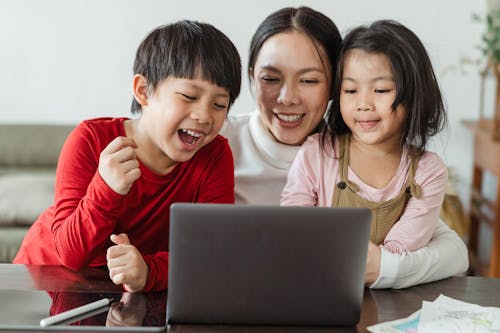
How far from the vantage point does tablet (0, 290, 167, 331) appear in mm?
1104

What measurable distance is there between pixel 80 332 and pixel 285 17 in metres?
1.01

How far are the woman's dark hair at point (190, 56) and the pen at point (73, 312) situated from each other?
19.2 inches

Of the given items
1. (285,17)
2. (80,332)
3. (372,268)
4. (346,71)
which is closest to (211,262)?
(80,332)

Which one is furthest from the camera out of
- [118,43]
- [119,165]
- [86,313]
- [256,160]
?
[118,43]

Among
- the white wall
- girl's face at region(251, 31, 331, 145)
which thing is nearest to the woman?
girl's face at region(251, 31, 331, 145)

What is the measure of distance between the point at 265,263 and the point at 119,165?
1.24 ft

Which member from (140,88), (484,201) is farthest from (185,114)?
(484,201)

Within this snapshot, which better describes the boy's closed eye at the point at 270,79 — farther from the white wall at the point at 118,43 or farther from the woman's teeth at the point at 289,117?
the white wall at the point at 118,43

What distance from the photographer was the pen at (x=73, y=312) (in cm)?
110

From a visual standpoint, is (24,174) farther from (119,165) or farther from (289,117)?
(119,165)

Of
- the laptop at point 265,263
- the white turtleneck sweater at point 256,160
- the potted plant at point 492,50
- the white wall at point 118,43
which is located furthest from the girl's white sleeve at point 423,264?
the white wall at point 118,43

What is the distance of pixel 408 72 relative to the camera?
1523 mm

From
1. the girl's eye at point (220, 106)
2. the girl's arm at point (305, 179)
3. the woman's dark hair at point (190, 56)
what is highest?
the woman's dark hair at point (190, 56)

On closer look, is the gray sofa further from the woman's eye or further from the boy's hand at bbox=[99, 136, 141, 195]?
the boy's hand at bbox=[99, 136, 141, 195]
